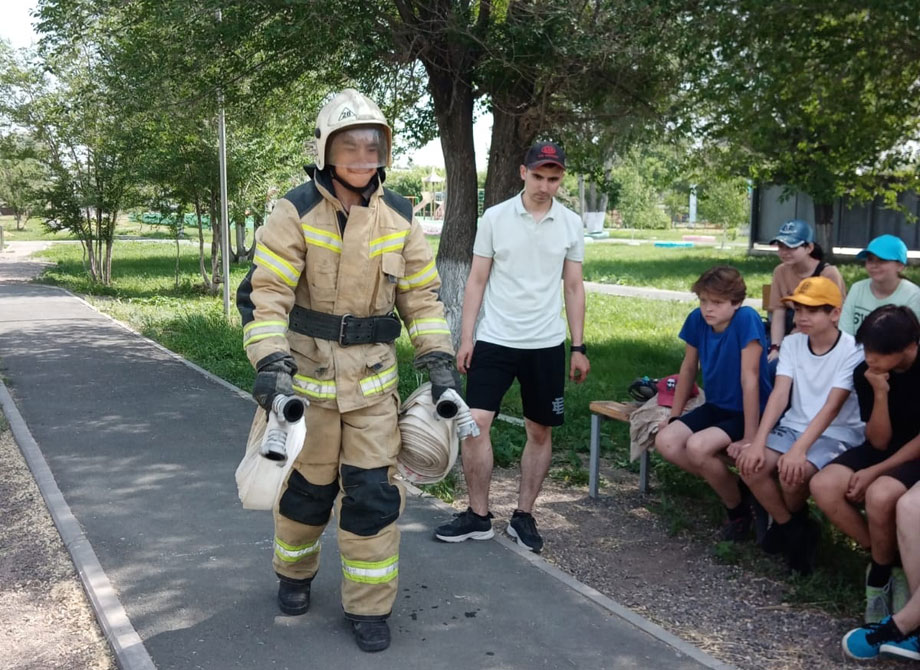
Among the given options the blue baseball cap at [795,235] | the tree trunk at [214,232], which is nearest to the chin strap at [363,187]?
the blue baseball cap at [795,235]

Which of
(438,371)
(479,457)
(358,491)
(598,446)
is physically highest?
(438,371)

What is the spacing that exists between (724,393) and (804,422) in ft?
1.73

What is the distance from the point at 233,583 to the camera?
448 cm

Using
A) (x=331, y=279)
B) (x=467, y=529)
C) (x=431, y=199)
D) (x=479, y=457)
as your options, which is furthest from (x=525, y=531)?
(x=431, y=199)

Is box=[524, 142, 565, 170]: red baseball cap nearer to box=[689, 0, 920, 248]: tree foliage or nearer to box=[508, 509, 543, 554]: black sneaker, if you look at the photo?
box=[508, 509, 543, 554]: black sneaker

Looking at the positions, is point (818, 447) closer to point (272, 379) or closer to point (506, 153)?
point (272, 379)

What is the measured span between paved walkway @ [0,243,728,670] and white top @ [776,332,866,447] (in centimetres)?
135

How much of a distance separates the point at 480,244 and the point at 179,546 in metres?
2.24

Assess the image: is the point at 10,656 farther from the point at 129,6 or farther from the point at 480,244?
the point at 129,6

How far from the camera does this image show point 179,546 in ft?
16.4

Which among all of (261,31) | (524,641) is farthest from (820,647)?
(261,31)

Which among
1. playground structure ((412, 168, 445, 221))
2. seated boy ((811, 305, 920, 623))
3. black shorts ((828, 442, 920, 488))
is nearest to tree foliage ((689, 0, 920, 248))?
seated boy ((811, 305, 920, 623))

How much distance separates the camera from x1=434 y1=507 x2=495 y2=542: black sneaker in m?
5.11

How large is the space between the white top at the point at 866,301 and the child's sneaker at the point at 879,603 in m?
1.99
